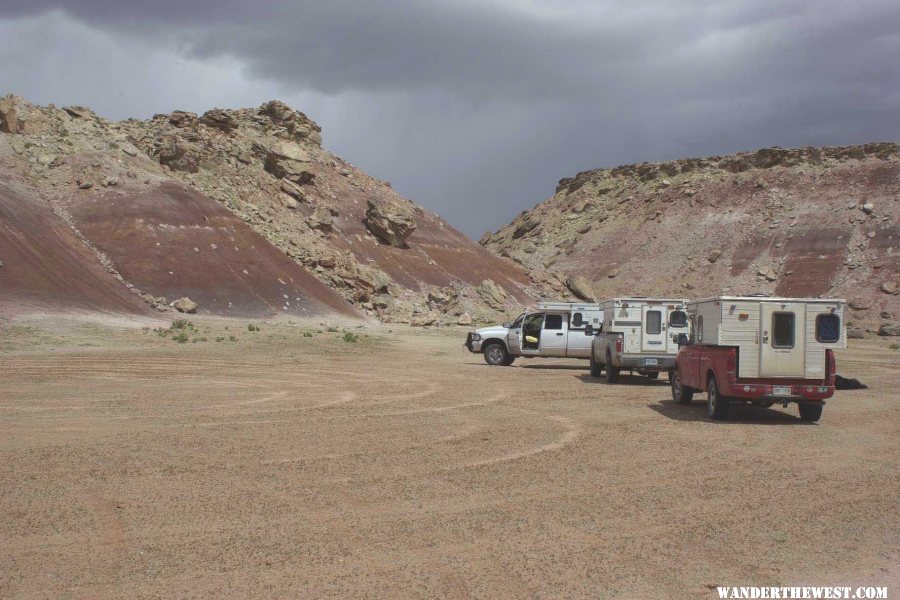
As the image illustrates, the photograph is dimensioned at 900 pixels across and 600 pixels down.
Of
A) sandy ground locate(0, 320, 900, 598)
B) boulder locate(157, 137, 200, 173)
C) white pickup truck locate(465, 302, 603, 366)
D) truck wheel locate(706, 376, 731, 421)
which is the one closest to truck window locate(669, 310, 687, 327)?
sandy ground locate(0, 320, 900, 598)

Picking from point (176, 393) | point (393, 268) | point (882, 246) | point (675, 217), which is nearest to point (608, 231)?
point (675, 217)

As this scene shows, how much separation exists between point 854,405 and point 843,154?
3631 inches

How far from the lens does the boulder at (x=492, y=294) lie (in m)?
73.1

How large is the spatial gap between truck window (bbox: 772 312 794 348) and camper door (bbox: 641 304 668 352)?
7958 mm

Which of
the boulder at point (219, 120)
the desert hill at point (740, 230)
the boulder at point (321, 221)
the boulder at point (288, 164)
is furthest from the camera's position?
the desert hill at point (740, 230)

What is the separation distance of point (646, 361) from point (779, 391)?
7865 millimetres

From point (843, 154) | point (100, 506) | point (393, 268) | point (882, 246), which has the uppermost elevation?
point (843, 154)

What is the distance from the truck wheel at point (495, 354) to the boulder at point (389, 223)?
4463cm

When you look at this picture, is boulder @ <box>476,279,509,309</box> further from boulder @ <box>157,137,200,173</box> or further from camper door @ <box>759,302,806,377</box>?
camper door @ <box>759,302,806,377</box>

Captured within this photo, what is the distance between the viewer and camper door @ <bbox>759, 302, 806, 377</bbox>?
55.2 feet

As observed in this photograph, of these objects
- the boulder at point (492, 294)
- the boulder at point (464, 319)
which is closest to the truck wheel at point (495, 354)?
the boulder at point (464, 319)

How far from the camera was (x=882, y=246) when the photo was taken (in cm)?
8712

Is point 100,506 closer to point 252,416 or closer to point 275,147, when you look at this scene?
point 252,416

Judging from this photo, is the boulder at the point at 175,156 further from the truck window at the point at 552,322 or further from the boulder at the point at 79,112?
the truck window at the point at 552,322
